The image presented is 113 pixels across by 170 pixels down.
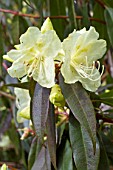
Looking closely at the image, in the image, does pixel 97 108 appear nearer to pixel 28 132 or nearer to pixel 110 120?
pixel 110 120

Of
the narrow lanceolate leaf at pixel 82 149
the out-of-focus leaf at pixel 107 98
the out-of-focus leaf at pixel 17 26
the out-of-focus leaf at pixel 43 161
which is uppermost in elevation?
the out-of-focus leaf at pixel 17 26

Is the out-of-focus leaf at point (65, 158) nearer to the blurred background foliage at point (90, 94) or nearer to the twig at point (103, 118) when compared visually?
the blurred background foliage at point (90, 94)

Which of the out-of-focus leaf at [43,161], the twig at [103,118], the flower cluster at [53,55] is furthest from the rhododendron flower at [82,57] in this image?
the out-of-focus leaf at [43,161]

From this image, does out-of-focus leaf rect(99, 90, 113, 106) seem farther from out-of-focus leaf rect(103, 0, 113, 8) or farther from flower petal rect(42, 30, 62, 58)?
out-of-focus leaf rect(103, 0, 113, 8)

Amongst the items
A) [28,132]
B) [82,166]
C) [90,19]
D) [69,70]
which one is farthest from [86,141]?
[90,19]

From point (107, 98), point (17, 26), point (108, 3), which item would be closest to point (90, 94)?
point (107, 98)

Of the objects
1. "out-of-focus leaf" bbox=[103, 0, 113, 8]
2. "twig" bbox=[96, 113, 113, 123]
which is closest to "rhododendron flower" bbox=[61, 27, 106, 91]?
"twig" bbox=[96, 113, 113, 123]

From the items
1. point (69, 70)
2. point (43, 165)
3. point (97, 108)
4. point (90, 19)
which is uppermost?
point (90, 19)
